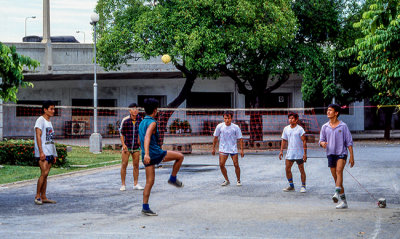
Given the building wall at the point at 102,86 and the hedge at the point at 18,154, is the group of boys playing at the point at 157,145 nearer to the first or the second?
the hedge at the point at 18,154

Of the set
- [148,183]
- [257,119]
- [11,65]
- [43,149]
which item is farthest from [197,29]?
[148,183]

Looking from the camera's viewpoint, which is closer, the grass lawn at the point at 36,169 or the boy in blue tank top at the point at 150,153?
the boy in blue tank top at the point at 150,153

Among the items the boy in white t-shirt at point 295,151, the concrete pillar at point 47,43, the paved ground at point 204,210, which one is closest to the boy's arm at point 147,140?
the paved ground at point 204,210

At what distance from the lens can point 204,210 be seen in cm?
883

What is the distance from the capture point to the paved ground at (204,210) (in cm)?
711

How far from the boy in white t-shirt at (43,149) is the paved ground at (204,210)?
11.9 inches

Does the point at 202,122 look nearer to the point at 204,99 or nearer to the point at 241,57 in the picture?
the point at 204,99

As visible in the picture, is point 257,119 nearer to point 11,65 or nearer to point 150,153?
point 11,65

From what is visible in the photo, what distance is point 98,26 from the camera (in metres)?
28.5

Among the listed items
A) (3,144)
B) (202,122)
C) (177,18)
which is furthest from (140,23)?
(202,122)

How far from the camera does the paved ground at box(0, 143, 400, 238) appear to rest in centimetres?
711

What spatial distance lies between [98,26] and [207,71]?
20.9 feet

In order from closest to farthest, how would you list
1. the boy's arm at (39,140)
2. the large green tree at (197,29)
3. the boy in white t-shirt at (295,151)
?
the boy's arm at (39,140), the boy in white t-shirt at (295,151), the large green tree at (197,29)

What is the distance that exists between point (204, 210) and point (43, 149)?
3.08 meters
